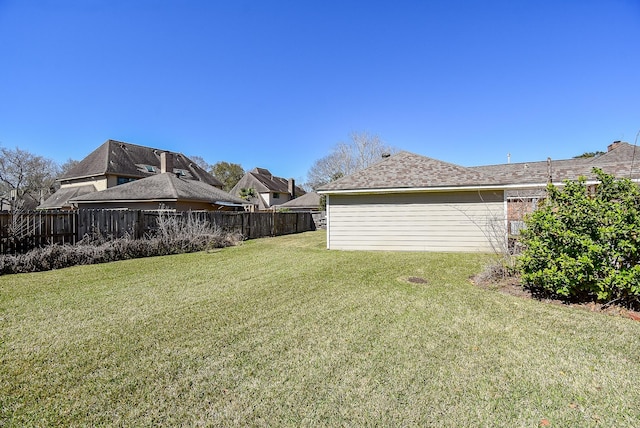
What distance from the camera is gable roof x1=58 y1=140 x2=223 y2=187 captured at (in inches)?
1139

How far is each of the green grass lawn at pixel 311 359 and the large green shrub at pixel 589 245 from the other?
48 cm

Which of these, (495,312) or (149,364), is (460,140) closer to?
(495,312)

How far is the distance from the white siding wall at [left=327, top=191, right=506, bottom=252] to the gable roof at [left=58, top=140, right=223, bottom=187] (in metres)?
26.8

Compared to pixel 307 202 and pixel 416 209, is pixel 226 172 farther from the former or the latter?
pixel 416 209

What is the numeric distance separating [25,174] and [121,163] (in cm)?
1791

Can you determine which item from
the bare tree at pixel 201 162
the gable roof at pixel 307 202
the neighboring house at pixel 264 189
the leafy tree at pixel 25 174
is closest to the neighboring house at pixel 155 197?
the gable roof at pixel 307 202

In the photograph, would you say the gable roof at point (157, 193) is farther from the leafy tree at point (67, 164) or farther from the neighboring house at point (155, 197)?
the leafy tree at point (67, 164)

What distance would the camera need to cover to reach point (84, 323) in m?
3.94

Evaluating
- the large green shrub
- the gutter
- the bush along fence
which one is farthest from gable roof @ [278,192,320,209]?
the large green shrub

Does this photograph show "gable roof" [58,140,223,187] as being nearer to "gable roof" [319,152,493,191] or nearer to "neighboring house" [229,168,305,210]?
"neighboring house" [229,168,305,210]

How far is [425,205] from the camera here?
10.6 metres

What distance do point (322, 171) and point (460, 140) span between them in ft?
69.6

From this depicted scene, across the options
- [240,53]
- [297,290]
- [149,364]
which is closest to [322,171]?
[240,53]

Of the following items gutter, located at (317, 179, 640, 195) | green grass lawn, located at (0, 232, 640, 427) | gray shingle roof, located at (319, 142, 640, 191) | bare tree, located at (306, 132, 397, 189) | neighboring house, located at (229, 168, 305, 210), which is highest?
bare tree, located at (306, 132, 397, 189)
